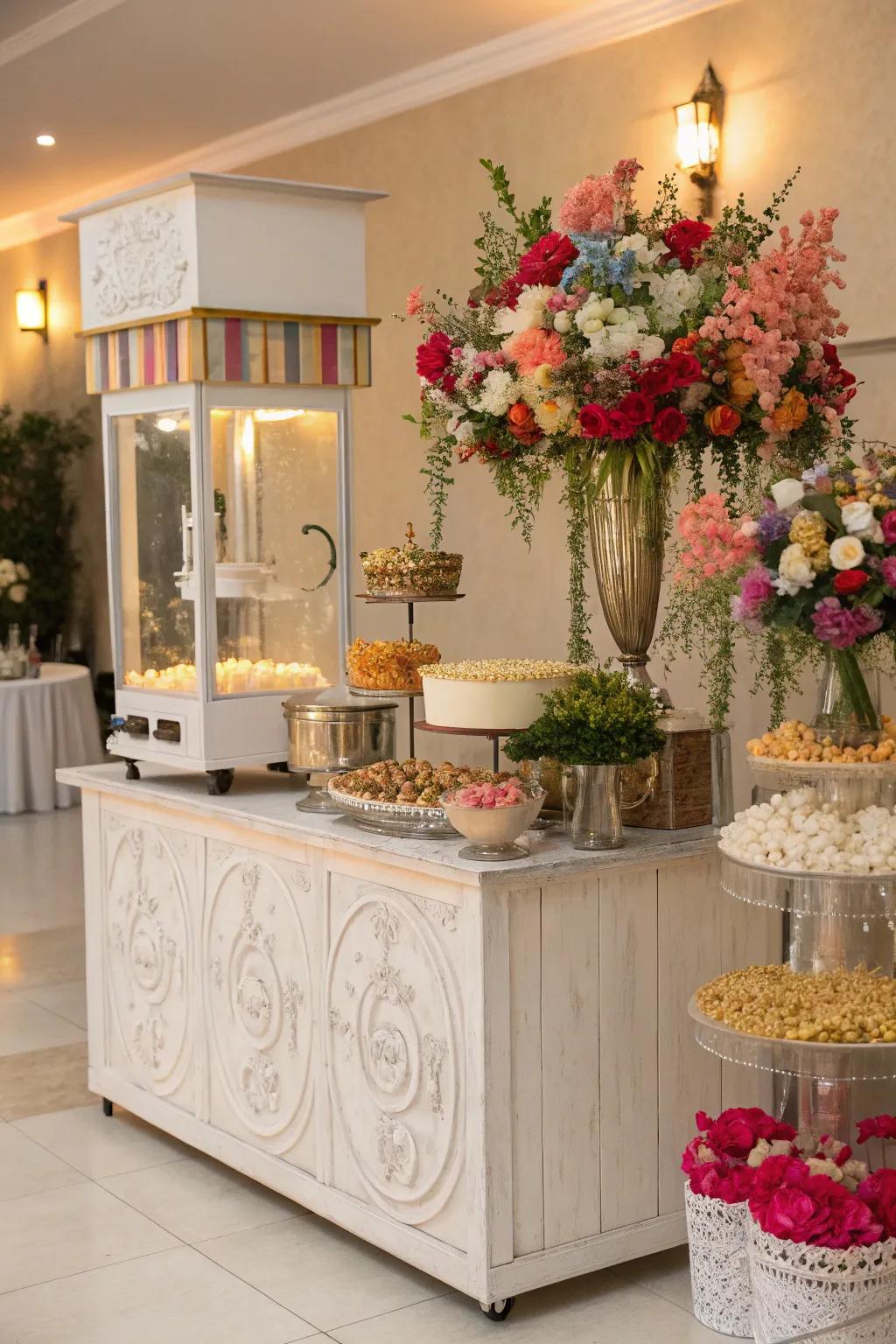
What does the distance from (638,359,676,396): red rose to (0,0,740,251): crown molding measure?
3.41m

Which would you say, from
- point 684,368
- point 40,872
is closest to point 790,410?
point 684,368

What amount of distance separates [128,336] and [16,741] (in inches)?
214

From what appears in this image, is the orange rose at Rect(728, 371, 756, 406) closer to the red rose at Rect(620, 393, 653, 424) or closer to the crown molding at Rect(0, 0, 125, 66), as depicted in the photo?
the red rose at Rect(620, 393, 653, 424)

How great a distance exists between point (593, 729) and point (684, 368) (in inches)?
28.4

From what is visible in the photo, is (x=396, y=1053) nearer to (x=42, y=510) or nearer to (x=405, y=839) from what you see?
(x=405, y=839)

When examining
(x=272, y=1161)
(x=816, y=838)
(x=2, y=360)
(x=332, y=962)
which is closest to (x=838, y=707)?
(x=816, y=838)

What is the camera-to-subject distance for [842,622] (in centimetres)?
254

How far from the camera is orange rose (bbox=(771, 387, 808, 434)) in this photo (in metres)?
3.12

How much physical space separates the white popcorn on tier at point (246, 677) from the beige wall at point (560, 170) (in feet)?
8.28

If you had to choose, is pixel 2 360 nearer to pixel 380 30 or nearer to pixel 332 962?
pixel 380 30

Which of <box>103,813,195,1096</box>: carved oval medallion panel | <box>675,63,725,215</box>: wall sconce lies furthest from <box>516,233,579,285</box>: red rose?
<box>675,63,725,215</box>: wall sconce

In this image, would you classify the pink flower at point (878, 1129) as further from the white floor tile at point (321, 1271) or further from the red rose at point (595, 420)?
the red rose at point (595, 420)

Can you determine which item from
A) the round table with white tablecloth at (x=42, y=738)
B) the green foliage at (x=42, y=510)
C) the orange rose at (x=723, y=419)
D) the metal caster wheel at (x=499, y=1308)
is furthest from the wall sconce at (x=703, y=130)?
the green foliage at (x=42, y=510)

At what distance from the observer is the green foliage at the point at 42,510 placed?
11008 mm
